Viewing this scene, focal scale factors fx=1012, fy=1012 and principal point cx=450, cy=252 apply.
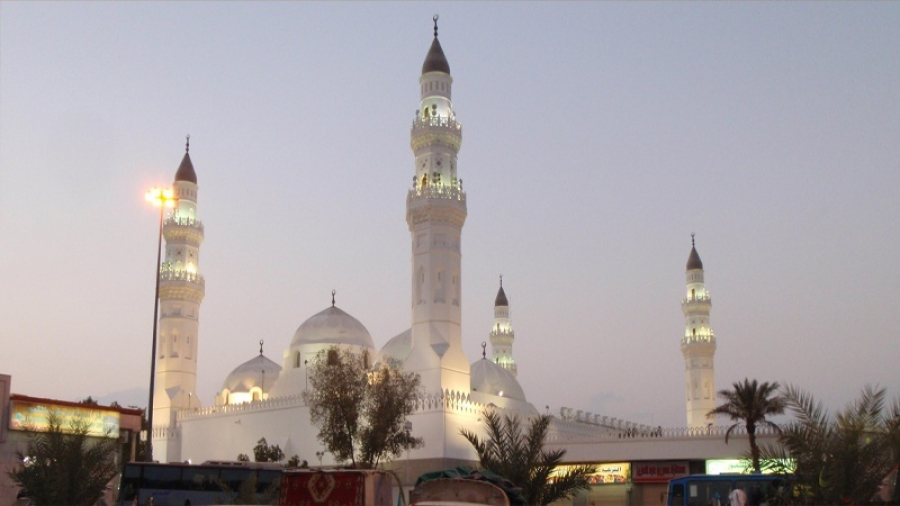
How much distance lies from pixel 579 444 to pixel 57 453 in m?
24.2

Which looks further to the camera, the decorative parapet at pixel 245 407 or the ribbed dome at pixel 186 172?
the ribbed dome at pixel 186 172

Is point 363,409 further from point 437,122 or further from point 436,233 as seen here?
point 437,122

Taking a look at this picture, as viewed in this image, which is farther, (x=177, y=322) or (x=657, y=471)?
(x=177, y=322)

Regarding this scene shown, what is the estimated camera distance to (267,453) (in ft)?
138

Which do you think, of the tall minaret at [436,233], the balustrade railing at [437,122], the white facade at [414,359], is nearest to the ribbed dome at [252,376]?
the white facade at [414,359]

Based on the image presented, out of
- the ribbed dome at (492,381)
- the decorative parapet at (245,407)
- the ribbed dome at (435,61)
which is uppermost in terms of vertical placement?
the ribbed dome at (435,61)

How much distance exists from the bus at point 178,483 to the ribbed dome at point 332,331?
23717 mm

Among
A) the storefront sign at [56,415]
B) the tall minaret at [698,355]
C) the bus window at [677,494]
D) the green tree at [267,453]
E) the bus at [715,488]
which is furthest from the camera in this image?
the tall minaret at [698,355]

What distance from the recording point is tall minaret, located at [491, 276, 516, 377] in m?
66.6

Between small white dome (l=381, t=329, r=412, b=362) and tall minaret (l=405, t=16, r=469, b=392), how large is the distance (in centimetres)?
356

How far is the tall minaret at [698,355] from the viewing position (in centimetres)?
5659

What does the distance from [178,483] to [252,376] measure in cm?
2930

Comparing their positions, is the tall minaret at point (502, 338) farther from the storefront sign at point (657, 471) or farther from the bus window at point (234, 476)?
the bus window at point (234, 476)

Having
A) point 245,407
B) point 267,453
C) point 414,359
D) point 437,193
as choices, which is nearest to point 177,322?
point 245,407
